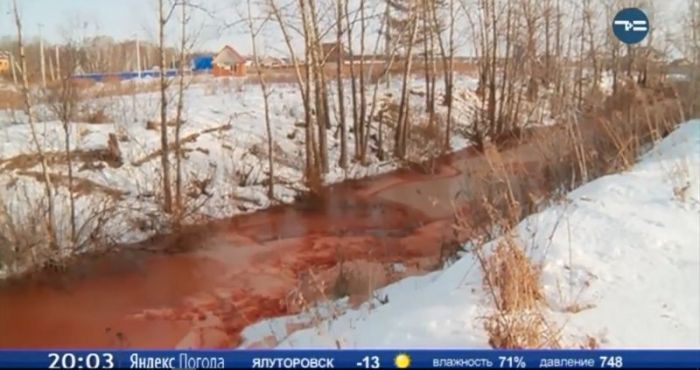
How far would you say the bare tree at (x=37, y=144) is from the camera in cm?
114

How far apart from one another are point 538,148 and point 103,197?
1963 mm

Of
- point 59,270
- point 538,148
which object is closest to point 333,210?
point 538,148

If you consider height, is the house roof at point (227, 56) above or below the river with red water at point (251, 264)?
above

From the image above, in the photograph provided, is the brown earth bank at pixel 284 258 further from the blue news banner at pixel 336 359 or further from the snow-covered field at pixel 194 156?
the blue news banner at pixel 336 359

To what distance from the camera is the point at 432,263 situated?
2232 millimetres

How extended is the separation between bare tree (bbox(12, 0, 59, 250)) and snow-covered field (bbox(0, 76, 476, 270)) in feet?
0.08

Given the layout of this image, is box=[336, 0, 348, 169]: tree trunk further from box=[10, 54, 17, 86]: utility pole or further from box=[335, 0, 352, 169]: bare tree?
box=[10, 54, 17, 86]: utility pole

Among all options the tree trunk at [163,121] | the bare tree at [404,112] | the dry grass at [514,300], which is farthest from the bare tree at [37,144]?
the dry grass at [514,300]

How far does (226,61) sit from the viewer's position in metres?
1.37

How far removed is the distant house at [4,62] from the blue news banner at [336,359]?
617mm

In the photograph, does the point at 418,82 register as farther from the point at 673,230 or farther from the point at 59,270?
the point at 59,270

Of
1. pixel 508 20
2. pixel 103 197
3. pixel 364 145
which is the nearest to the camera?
pixel 508 20

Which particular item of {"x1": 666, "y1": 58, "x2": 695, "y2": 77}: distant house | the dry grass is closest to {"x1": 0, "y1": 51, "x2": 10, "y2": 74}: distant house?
the dry grass

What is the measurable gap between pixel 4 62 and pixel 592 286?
1.51m
